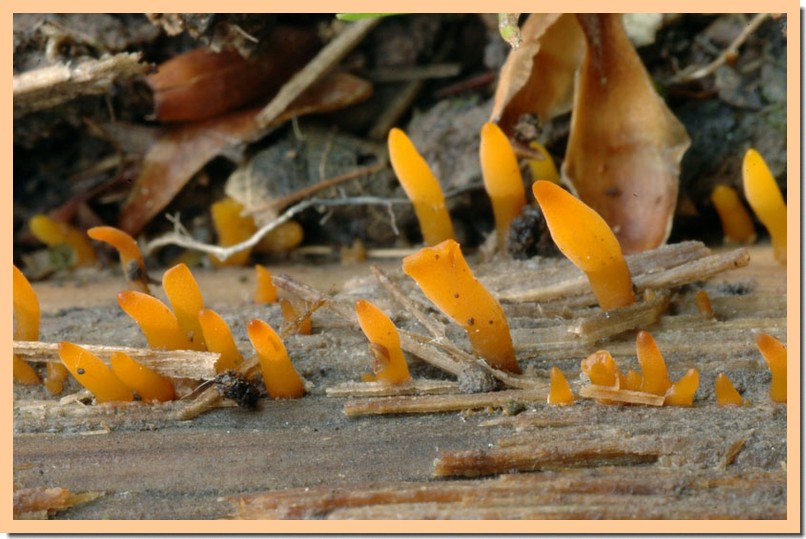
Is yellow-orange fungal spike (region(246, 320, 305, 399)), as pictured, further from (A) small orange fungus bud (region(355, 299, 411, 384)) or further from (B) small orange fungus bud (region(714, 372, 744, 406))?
(B) small orange fungus bud (region(714, 372, 744, 406))

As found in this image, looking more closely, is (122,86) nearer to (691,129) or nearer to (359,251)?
(359,251)

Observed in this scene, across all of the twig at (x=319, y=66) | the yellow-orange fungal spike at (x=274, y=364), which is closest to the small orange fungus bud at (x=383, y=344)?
the yellow-orange fungal spike at (x=274, y=364)

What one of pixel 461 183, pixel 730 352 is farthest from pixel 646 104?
pixel 730 352

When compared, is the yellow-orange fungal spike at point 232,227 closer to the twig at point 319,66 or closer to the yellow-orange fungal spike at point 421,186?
the twig at point 319,66

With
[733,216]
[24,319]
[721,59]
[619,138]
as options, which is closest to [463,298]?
[619,138]

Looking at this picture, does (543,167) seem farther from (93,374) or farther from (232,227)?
(93,374)
